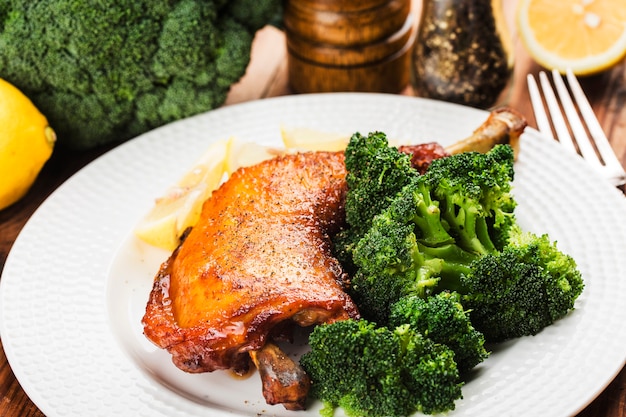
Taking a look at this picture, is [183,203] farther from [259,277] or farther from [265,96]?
[265,96]

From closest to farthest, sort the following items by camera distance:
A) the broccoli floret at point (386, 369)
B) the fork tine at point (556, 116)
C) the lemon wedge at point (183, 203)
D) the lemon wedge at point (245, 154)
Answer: the broccoli floret at point (386, 369) → the lemon wedge at point (183, 203) → the lemon wedge at point (245, 154) → the fork tine at point (556, 116)

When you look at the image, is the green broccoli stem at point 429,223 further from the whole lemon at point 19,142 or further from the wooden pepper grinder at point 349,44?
the whole lemon at point 19,142

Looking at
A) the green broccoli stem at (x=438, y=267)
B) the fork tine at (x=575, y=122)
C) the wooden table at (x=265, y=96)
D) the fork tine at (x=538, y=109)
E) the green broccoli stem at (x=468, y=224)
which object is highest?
the green broccoli stem at (x=468, y=224)

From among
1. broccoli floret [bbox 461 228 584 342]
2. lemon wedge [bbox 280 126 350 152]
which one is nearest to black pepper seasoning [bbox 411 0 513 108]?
lemon wedge [bbox 280 126 350 152]

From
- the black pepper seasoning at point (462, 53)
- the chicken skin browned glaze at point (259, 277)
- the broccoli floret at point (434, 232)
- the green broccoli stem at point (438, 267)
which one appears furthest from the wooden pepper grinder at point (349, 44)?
the green broccoli stem at point (438, 267)

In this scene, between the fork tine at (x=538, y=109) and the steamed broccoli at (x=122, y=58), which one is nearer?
the steamed broccoli at (x=122, y=58)

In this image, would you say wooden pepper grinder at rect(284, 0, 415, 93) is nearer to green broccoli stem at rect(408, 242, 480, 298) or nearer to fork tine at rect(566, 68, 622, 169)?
fork tine at rect(566, 68, 622, 169)

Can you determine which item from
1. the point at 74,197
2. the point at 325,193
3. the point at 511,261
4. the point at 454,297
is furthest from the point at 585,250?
the point at 74,197
